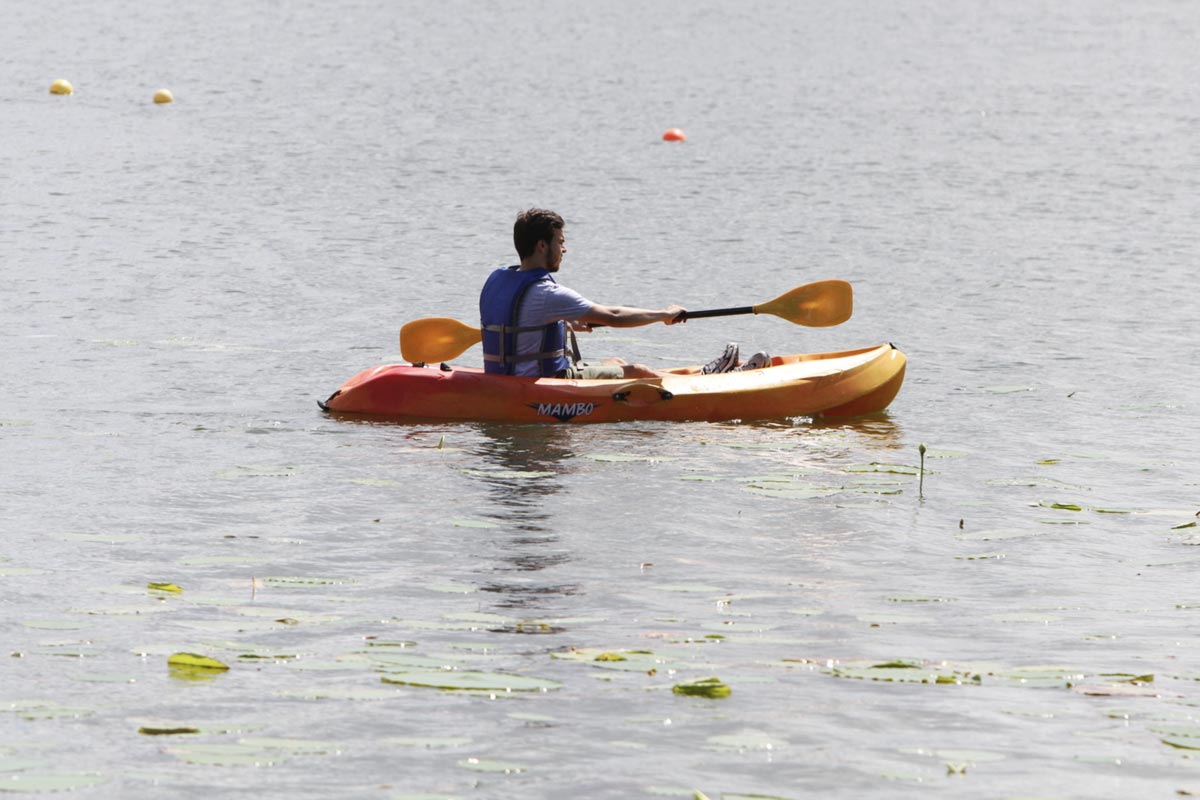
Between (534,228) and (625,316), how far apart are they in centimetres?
79

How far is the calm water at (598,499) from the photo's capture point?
17.5ft

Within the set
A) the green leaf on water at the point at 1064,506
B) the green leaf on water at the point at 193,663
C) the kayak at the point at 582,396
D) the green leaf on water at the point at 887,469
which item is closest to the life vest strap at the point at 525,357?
the kayak at the point at 582,396

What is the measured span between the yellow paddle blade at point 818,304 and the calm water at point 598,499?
832 mm

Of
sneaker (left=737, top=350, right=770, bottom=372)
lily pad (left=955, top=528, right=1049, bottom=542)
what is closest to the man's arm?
sneaker (left=737, top=350, right=770, bottom=372)

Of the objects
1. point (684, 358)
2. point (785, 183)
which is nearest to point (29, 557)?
point (684, 358)

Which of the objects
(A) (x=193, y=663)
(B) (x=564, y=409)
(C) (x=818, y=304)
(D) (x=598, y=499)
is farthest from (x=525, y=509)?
(C) (x=818, y=304)

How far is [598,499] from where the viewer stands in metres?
8.82

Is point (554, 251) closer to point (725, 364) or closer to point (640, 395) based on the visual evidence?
point (640, 395)

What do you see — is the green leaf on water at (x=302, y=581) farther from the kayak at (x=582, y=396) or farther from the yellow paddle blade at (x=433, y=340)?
the yellow paddle blade at (x=433, y=340)

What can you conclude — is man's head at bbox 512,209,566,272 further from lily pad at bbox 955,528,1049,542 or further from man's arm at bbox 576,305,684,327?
lily pad at bbox 955,528,1049,542

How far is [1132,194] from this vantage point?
23000 mm

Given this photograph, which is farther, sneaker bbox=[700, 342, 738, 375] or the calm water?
sneaker bbox=[700, 342, 738, 375]

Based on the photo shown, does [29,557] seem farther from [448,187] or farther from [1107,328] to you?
[448,187]

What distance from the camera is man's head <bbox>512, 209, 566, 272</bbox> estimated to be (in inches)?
399
